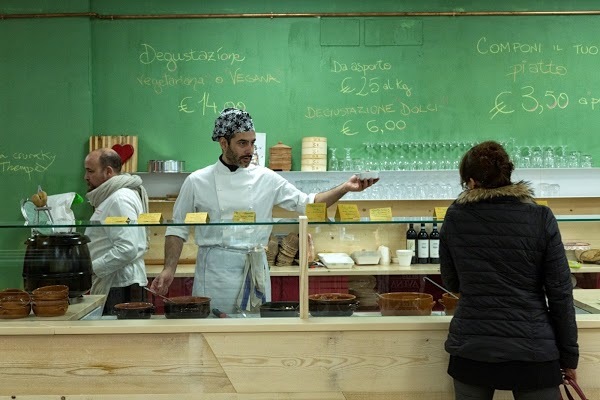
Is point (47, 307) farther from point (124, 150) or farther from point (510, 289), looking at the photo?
point (124, 150)

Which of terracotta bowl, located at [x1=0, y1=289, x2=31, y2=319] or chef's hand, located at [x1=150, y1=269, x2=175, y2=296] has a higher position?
chef's hand, located at [x1=150, y1=269, x2=175, y2=296]

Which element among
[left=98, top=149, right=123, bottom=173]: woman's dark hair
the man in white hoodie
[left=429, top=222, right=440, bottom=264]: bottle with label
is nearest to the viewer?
the man in white hoodie

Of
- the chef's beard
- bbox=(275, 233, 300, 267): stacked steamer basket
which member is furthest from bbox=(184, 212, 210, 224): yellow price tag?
the chef's beard

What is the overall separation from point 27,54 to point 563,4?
14.9ft

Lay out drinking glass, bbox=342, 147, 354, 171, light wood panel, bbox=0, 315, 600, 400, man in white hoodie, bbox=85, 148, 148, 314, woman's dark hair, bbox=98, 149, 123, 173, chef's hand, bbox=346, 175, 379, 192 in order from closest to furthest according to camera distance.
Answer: light wood panel, bbox=0, 315, 600, 400, man in white hoodie, bbox=85, 148, 148, 314, chef's hand, bbox=346, 175, 379, 192, woman's dark hair, bbox=98, 149, 123, 173, drinking glass, bbox=342, 147, 354, 171

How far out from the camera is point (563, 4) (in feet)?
20.3

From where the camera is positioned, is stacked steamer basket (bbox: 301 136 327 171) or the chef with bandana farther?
stacked steamer basket (bbox: 301 136 327 171)

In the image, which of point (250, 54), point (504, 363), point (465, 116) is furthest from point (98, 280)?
point (465, 116)

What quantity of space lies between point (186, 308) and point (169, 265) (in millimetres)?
248

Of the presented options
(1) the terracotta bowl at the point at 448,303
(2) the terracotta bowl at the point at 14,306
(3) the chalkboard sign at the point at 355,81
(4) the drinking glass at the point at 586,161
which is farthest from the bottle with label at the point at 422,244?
(4) the drinking glass at the point at 586,161

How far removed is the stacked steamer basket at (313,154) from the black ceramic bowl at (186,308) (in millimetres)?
3104

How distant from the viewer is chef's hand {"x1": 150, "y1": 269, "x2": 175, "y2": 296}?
3021 mm

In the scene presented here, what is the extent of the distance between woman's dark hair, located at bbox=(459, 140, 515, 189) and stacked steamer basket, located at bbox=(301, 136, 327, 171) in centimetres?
339

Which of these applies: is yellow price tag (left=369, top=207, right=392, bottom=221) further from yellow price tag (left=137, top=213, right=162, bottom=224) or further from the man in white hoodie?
the man in white hoodie
